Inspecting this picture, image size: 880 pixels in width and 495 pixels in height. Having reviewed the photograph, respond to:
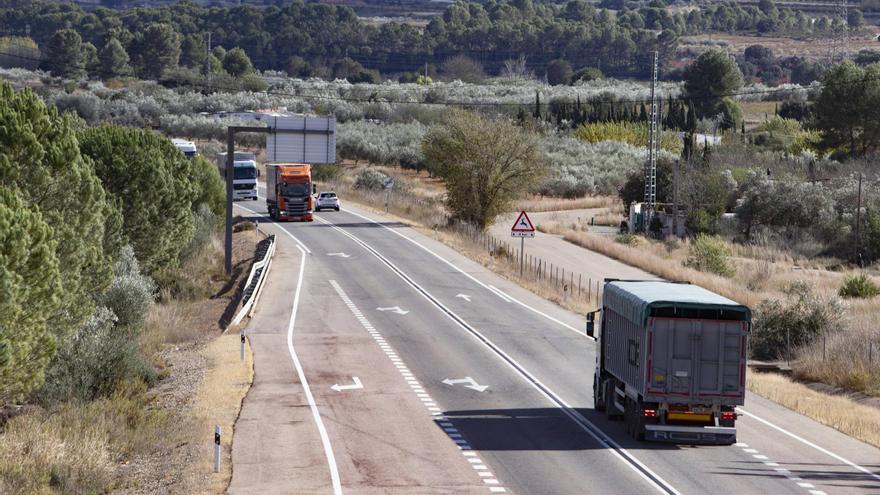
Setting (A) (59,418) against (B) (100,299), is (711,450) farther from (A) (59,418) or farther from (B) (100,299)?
(B) (100,299)

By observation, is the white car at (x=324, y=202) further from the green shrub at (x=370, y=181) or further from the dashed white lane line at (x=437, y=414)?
the dashed white lane line at (x=437, y=414)

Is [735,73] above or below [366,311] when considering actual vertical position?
above

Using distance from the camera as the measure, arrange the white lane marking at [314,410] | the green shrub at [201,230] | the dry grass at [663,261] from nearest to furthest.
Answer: the white lane marking at [314,410] → the dry grass at [663,261] → the green shrub at [201,230]

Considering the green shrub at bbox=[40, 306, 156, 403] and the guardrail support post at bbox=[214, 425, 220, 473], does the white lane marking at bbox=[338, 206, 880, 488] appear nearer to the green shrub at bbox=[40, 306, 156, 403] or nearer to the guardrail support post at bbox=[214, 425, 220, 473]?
the guardrail support post at bbox=[214, 425, 220, 473]

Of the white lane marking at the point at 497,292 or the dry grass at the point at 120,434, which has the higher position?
the dry grass at the point at 120,434

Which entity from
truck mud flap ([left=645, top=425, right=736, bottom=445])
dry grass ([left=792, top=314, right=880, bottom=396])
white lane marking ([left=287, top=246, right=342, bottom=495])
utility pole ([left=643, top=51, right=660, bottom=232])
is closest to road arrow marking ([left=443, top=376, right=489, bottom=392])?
white lane marking ([left=287, top=246, right=342, bottom=495])

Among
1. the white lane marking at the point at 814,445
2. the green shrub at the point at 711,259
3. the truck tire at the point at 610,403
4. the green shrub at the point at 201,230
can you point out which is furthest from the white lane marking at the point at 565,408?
the green shrub at the point at 711,259

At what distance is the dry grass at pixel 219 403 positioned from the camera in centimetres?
1897

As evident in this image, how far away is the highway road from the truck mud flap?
0.24 meters

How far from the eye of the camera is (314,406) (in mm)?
24703

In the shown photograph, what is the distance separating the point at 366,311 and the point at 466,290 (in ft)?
21.7

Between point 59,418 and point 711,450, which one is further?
point 59,418

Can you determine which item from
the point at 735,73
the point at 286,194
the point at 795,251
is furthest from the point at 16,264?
the point at 735,73

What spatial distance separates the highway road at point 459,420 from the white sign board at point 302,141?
51.3 feet
